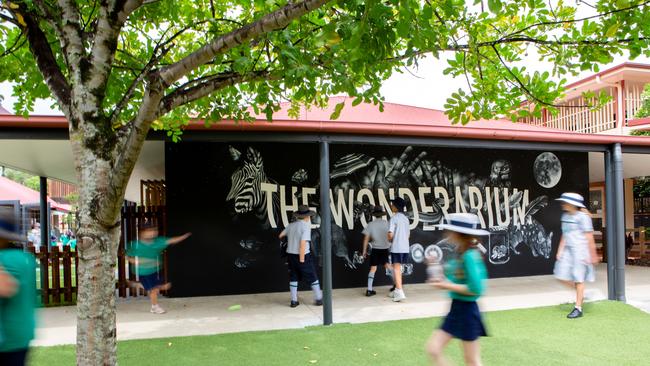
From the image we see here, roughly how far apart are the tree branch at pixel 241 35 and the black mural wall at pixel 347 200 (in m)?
5.45

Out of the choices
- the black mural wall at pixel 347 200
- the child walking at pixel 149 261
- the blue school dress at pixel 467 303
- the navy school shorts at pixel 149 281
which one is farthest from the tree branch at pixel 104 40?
the black mural wall at pixel 347 200

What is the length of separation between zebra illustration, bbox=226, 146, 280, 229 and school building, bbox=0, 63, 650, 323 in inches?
0.8

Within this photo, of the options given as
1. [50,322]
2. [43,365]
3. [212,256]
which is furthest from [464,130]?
Answer: [50,322]

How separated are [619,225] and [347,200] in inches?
192

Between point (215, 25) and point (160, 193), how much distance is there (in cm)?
647

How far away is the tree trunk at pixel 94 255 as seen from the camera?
353cm

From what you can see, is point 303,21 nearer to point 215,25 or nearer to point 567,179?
point 215,25

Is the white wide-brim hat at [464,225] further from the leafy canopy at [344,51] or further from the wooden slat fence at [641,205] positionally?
the wooden slat fence at [641,205]

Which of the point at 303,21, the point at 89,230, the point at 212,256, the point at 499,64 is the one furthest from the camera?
the point at 212,256

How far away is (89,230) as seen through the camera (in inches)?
139

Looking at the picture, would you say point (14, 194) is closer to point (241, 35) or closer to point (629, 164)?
point (241, 35)

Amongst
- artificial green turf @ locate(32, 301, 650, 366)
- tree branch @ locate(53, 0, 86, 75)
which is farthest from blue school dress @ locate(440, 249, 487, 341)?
tree branch @ locate(53, 0, 86, 75)

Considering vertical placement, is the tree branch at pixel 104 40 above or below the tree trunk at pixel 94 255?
above

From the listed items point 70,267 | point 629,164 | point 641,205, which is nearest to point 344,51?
point 70,267
